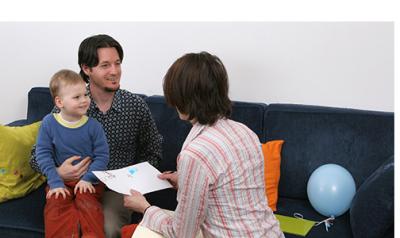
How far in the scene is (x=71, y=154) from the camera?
2.31 meters

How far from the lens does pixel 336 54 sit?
8.83 ft

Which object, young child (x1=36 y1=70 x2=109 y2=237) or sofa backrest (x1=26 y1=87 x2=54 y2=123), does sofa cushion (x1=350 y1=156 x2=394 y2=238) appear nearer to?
young child (x1=36 y1=70 x2=109 y2=237)

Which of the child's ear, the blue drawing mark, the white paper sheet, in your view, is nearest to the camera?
the white paper sheet

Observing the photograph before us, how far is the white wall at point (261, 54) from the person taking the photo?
8.69ft

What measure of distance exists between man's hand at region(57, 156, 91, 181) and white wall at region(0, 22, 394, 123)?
98 cm

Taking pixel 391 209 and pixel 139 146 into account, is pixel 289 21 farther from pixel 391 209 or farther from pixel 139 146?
pixel 391 209

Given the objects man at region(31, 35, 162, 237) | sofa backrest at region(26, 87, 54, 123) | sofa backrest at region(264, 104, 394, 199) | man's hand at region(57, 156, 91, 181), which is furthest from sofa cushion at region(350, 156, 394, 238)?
sofa backrest at region(26, 87, 54, 123)

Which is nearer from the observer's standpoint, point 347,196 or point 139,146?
point 347,196

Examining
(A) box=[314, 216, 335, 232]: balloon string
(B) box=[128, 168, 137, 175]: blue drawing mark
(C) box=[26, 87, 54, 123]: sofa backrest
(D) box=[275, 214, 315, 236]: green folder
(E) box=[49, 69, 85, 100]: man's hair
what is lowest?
(D) box=[275, 214, 315, 236]: green folder

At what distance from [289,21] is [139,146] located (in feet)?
3.45

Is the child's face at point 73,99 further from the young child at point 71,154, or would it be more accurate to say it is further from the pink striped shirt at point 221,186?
the pink striped shirt at point 221,186

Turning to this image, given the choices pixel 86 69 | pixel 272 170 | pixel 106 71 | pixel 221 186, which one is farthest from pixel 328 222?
pixel 86 69

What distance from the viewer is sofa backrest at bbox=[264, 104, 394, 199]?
8.11 feet
